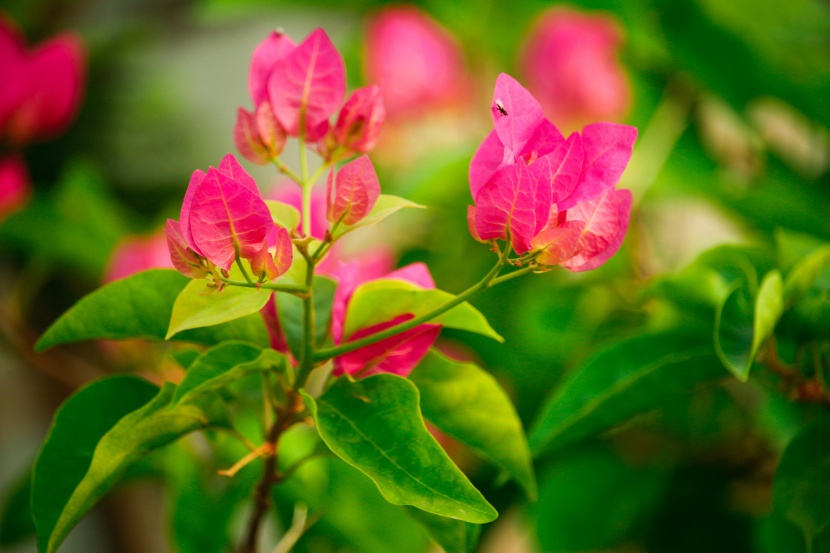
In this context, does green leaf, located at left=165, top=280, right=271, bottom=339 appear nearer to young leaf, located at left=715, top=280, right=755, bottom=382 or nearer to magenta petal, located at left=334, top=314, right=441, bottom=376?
magenta petal, located at left=334, top=314, right=441, bottom=376

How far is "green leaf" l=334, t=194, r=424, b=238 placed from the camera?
282mm

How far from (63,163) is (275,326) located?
3.57 ft

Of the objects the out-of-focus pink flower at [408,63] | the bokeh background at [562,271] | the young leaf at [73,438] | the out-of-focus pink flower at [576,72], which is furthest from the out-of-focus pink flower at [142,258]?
the out-of-focus pink flower at [576,72]

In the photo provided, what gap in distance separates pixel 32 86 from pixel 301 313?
48cm

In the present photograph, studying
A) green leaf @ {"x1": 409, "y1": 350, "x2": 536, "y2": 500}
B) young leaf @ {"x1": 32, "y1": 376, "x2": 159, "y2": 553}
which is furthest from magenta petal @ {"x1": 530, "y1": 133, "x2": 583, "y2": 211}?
young leaf @ {"x1": 32, "y1": 376, "x2": 159, "y2": 553}

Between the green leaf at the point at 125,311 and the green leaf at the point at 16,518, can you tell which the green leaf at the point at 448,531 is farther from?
the green leaf at the point at 16,518

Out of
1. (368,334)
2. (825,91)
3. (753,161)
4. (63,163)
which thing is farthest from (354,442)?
(63,163)

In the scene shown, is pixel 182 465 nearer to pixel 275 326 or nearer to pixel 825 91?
pixel 275 326

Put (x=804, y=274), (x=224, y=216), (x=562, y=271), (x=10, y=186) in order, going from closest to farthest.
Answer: (x=224, y=216) → (x=804, y=274) → (x=10, y=186) → (x=562, y=271)

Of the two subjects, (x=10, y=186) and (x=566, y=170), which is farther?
(x=10, y=186)

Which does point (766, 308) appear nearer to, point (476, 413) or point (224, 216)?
point (476, 413)

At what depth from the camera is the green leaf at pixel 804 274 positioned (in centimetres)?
37

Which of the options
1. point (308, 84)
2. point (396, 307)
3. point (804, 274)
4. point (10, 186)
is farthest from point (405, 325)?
point (10, 186)

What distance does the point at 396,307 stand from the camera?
314 millimetres
